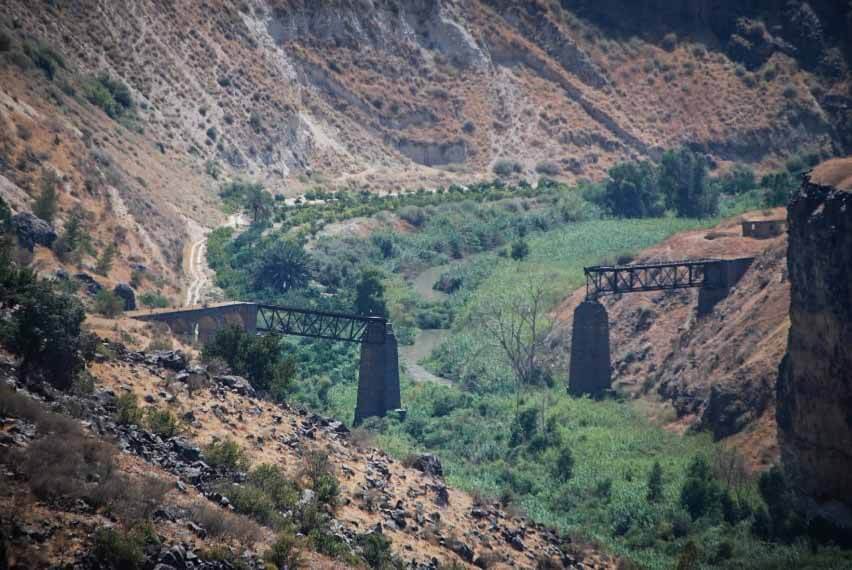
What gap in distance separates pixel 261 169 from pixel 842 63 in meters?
67.7

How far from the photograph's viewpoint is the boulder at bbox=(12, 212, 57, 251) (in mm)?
68000

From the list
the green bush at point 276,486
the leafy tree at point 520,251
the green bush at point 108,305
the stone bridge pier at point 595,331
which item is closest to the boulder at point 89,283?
the green bush at point 108,305

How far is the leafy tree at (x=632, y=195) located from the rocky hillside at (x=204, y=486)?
226ft

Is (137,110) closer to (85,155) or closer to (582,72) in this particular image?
(85,155)

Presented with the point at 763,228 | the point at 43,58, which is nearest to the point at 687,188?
the point at 763,228

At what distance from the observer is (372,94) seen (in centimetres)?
13100

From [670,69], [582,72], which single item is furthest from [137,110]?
[670,69]

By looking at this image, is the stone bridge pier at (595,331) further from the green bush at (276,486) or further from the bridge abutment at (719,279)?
the green bush at (276,486)

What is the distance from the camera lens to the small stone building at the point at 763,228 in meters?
84.5

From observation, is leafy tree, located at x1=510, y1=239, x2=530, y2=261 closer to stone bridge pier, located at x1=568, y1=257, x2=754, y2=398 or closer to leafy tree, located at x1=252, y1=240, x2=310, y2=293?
leafy tree, located at x1=252, y1=240, x2=310, y2=293

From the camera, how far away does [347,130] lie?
125938 mm

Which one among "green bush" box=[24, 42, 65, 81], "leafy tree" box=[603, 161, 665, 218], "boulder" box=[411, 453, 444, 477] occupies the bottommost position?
"boulder" box=[411, 453, 444, 477]

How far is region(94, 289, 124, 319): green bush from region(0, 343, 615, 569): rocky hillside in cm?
1184

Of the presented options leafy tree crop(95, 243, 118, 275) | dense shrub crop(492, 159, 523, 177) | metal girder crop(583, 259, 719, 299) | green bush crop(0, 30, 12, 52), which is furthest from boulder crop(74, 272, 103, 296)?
dense shrub crop(492, 159, 523, 177)
